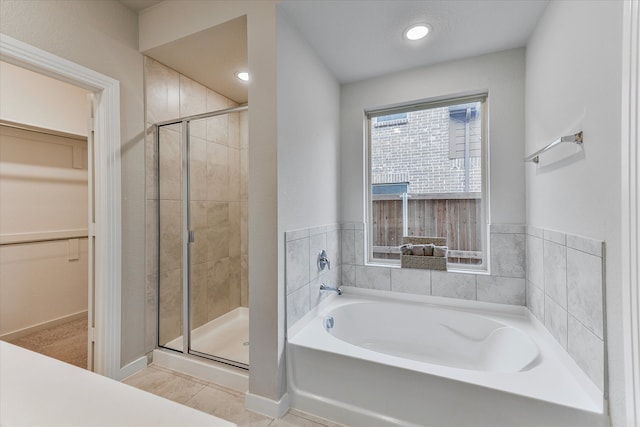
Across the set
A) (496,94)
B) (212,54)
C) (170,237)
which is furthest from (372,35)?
(170,237)

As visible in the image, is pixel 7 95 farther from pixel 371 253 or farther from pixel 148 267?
pixel 371 253

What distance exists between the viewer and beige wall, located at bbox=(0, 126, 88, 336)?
254 cm

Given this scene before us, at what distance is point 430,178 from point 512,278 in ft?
3.18

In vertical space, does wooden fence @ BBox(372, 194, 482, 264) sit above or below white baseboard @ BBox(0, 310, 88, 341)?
above

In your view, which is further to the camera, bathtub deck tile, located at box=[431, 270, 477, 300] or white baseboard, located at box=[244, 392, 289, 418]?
bathtub deck tile, located at box=[431, 270, 477, 300]

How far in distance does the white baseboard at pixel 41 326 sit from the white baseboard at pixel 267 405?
2.42 m

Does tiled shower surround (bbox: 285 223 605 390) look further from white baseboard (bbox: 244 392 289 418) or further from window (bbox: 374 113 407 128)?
window (bbox: 374 113 407 128)

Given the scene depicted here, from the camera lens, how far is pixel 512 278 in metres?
2.06

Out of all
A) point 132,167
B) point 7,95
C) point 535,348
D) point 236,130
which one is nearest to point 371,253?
point 535,348

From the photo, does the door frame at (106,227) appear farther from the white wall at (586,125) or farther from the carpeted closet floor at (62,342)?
the white wall at (586,125)

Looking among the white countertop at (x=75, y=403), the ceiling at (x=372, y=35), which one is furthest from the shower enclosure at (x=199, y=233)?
the white countertop at (x=75, y=403)

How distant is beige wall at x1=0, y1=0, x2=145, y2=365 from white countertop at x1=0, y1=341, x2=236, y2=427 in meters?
1.57

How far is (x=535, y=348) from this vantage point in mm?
1562

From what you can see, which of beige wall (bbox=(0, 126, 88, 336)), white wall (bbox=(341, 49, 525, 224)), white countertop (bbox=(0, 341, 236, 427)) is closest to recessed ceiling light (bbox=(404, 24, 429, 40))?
white wall (bbox=(341, 49, 525, 224))
